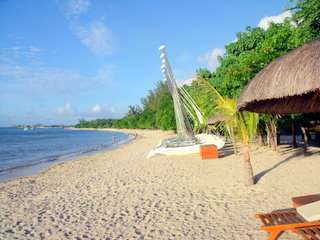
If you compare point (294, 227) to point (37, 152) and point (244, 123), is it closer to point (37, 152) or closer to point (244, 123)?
point (244, 123)

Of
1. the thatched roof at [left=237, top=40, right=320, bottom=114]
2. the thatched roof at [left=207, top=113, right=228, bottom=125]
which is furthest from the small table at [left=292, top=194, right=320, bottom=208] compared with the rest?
the thatched roof at [left=207, top=113, right=228, bottom=125]

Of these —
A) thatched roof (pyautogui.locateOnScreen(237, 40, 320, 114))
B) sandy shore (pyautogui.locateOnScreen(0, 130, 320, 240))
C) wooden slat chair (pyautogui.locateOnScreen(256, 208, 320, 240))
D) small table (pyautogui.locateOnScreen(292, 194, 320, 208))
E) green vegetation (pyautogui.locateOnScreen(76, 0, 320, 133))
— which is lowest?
sandy shore (pyautogui.locateOnScreen(0, 130, 320, 240))

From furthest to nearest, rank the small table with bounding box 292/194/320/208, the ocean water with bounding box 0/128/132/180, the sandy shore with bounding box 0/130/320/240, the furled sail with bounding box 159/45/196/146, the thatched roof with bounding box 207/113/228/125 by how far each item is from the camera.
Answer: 1. the furled sail with bounding box 159/45/196/146
2. the ocean water with bounding box 0/128/132/180
3. the thatched roof with bounding box 207/113/228/125
4. the sandy shore with bounding box 0/130/320/240
5. the small table with bounding box 292/194/320/208

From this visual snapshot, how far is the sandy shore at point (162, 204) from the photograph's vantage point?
13.0 ft

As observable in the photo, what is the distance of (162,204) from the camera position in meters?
5.17

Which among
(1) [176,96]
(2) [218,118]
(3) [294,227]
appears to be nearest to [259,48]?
(2) [218,118]

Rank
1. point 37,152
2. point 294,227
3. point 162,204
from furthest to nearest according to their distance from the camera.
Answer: point 37,152
point 162,204
point 294,227

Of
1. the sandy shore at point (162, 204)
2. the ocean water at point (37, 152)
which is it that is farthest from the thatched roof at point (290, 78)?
the ocean water at point (37, 152)

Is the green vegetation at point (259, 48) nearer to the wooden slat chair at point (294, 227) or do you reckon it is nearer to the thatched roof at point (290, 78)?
the thatched roof at point (290, 78)

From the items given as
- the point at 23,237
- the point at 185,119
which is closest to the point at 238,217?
the point at 23,237

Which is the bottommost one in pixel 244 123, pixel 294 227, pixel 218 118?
pixel 294 227

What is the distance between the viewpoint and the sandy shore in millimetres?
3957

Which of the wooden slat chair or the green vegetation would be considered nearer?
the wooden slat chair

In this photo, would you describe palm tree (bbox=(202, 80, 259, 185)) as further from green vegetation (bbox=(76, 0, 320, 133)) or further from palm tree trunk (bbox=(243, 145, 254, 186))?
green vegetation (bbox=(76, 0, 320, 133))
